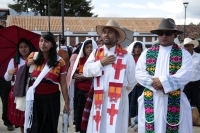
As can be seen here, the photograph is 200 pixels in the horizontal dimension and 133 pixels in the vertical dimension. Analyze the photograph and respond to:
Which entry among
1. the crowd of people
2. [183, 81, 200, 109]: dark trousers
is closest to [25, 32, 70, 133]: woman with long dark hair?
the crowd of people

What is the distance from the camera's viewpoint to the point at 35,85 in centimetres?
407

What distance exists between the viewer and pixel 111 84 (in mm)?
4082

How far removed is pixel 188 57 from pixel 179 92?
479mm

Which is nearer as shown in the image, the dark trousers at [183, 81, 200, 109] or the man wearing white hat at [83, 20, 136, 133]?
the man wearing white hat at [83, 20, 136, 133]

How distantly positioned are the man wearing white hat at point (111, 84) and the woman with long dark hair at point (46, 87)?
1.58 feet

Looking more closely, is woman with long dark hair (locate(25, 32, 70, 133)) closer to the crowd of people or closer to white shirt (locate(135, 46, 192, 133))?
the crowd of people

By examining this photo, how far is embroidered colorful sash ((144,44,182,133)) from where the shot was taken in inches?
147

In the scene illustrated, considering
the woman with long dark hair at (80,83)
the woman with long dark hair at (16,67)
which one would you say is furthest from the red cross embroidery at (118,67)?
the woman with long dark hair at (16,67)

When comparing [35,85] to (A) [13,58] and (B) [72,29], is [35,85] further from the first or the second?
(B) [72,29]

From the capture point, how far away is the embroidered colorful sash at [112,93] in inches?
159

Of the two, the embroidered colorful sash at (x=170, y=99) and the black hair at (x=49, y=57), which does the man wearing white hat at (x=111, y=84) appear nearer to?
the embroidered colorful sash at (x=170, y=99)

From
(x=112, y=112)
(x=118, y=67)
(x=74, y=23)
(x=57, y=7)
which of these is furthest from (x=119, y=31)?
(x=57, y=7)

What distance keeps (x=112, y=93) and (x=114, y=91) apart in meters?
0.04

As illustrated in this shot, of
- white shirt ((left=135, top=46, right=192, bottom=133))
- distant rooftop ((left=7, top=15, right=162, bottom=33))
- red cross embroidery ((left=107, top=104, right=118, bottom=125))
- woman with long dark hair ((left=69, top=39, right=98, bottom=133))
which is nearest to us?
white shirt ((left=135, top=46, right=192, bottom=133))
